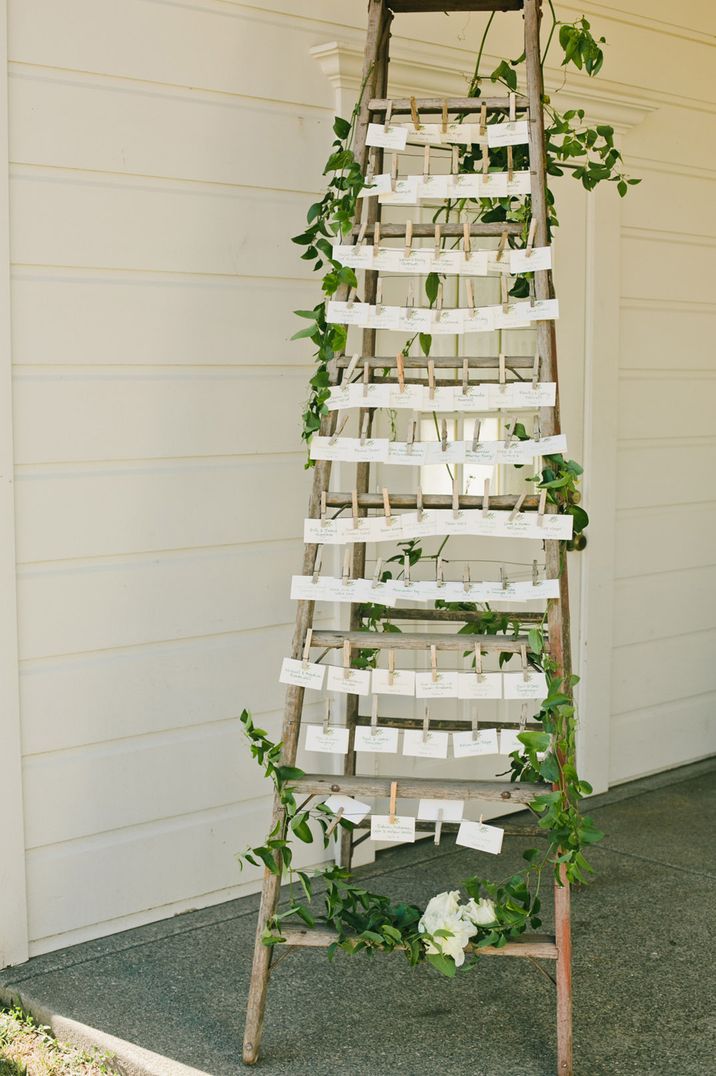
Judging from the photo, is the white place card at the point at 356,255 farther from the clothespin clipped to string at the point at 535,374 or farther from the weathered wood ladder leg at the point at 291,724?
the clothespin clipped to string at the point at 535,374

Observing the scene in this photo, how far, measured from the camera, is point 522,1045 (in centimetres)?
264

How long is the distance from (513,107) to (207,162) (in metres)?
0.85

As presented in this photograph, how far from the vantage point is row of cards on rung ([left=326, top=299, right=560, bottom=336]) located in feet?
8.65

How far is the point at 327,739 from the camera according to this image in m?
2.58

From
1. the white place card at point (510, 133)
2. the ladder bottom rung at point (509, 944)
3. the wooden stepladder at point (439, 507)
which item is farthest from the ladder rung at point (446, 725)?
the white place card at point (510, 133)

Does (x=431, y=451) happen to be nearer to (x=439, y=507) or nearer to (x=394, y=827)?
(x=439, y=507)

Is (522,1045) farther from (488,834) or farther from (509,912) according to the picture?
(488,834)

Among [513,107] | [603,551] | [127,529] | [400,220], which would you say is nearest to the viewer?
[513,107]

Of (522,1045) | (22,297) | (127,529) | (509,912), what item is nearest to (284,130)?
(22,297)

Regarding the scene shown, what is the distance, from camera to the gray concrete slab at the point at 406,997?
8.48 ft

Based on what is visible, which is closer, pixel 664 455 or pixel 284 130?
pixel 284 130

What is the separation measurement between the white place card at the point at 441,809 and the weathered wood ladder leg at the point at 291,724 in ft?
0.93

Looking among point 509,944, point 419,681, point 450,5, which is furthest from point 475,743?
point 450,5

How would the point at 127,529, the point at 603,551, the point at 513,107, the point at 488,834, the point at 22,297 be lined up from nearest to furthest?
the point at 488,834
the point at 513,107
the point at 22,297
the point at 127,529
the point at 603,551
